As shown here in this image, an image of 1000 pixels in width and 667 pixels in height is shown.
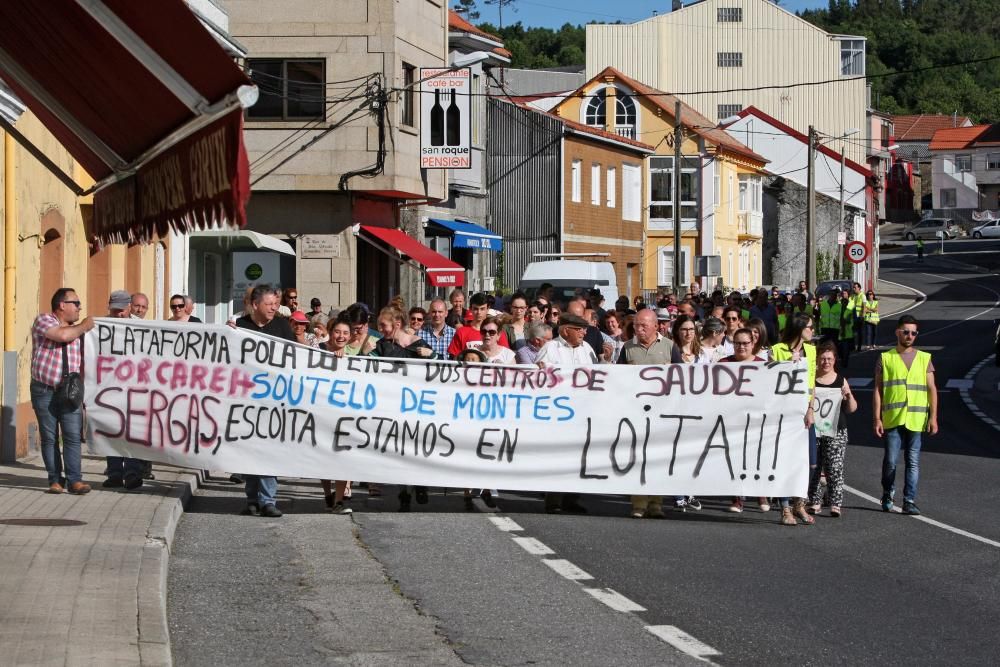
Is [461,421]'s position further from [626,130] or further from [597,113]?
[626,130]

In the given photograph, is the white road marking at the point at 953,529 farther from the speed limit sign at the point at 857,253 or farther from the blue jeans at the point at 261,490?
the speed limit sign at the point at 857,253

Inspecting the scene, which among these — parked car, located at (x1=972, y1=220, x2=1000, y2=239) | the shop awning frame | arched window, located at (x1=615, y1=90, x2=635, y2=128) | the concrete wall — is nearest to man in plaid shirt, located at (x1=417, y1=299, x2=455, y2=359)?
the shop awning frame

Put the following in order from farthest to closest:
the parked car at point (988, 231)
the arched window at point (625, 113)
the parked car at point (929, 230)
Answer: the parked car at point (929, 230) < the parked car at point (988, 231) < the arched window at point (625, 113)

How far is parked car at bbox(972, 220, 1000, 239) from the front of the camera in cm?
11556

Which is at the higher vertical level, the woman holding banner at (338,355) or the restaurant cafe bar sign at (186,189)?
the restaurant cafe bar sign at (186,189)

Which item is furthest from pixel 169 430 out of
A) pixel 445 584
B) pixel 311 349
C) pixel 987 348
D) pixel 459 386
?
pixel 987 348

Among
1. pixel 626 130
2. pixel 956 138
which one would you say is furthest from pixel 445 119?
pixel 956 138

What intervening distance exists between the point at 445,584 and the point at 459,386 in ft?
12.5

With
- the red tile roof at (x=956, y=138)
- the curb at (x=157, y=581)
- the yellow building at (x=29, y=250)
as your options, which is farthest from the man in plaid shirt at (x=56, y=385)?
the red tile roof at (x=956, y=138)

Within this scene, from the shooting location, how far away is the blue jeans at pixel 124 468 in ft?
46.0

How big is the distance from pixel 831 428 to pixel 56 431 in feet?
22.3

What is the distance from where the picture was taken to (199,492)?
1495 cm

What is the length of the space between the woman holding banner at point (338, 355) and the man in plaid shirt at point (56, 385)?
2087 mm

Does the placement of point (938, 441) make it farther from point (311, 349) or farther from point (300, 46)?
point (300, 46)
